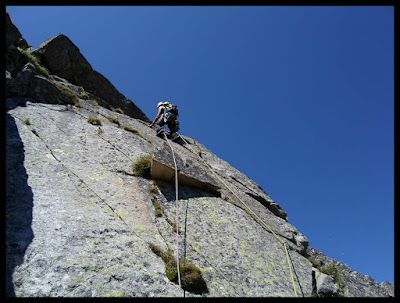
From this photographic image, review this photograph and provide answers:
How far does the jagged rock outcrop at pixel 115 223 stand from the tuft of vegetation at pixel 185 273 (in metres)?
0.14

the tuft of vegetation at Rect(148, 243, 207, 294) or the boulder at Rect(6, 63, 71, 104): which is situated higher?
the boulder at Rect(6, 63, 71, 104)

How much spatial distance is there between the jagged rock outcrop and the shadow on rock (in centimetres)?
2

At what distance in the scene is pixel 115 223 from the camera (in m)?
7.42

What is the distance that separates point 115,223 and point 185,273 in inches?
97.5

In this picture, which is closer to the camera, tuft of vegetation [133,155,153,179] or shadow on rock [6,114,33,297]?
shadow on rock [6,114,33,297]

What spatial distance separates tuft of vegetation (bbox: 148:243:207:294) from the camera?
6375 mm

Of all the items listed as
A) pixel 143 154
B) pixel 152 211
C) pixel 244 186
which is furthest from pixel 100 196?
pixel 244 186

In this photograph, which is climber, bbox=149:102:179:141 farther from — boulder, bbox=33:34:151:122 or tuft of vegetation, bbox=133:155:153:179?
tuft of vegetation, bbox=133:155:153:179

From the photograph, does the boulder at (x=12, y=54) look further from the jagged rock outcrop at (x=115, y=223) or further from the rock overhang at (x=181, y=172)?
the rock overhang at (x=181, y=172)

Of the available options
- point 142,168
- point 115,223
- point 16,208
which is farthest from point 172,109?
point 16,208

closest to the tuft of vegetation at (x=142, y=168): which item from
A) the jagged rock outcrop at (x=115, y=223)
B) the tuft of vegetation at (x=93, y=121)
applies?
the jagged rock outcrop at (x=115, y=223)

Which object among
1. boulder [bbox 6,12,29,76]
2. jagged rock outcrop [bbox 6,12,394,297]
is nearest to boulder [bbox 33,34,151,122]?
boulder [bbox 6,12,29,76]

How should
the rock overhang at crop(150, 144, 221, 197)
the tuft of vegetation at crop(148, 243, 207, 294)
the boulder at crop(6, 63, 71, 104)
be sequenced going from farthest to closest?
the boulder at crop(6, 63, 71, 104)
the rock overhang at crop(150, 144, 221, 197)
the tuft of vegetation at crop(148, 243, 207, 294)

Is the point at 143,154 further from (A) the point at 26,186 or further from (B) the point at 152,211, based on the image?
(A) the point at 26,186
